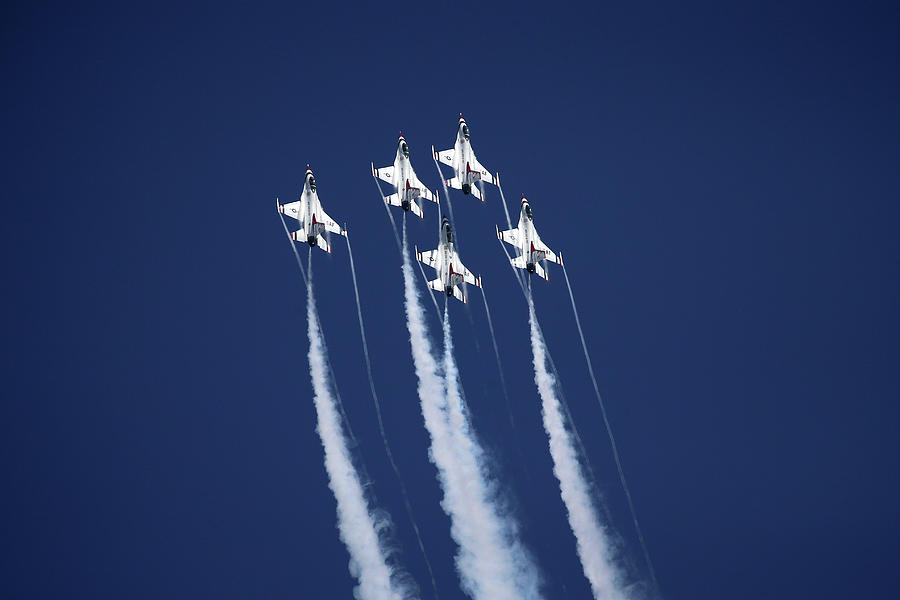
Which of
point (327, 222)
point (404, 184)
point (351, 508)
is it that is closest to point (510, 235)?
point (404, 184)

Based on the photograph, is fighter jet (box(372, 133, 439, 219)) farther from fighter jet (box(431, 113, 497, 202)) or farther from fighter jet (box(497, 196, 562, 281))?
A: fighter jet (box(497, 196, 562, 281))

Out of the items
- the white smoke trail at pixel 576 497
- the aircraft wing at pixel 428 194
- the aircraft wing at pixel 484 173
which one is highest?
the aircraft wing at pixel 484 173

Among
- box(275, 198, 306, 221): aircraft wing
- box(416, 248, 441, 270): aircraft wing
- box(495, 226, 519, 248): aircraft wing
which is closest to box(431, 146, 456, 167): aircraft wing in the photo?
box(495, 226, 519, 248): aircraft wing

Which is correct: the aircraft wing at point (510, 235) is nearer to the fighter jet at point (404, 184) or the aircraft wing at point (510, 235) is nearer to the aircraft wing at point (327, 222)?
the fighter jet at point (404, 184)

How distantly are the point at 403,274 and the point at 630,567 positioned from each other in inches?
640

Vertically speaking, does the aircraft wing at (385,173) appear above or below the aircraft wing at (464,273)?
above

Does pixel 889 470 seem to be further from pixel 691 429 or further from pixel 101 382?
pixel 101 382

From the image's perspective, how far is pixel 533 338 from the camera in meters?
59.5

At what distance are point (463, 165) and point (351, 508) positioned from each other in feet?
51.7

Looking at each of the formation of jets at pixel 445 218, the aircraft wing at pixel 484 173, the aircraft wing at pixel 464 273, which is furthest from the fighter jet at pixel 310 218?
the aircraft wing at pixel 484 173

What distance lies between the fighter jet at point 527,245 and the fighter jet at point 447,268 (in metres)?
3.03

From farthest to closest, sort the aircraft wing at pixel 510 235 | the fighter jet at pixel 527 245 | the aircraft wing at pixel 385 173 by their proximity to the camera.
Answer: the aircraft wing at pixel 385 173 < the aircraft wing at pixel 510 235 < the fighter jet at pixel 527 245

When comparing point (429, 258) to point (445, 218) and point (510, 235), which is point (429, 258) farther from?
point (510, 235)

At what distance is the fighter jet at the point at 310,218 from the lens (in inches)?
2234
